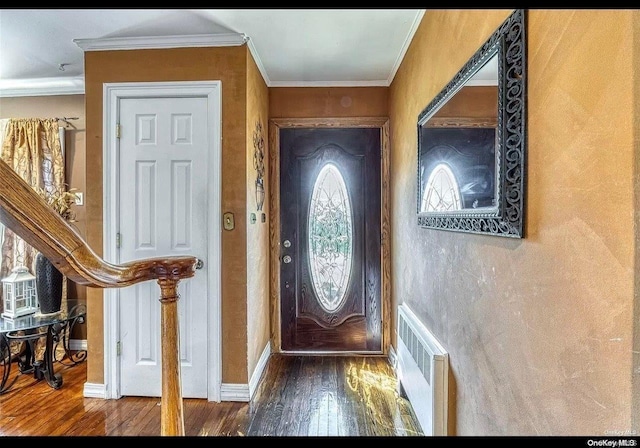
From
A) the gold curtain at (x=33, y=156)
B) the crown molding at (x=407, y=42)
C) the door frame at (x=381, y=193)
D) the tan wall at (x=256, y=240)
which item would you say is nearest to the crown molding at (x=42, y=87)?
the gold curtain at (x=33, y=156)

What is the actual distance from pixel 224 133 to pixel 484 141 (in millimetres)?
1526

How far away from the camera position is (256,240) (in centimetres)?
→ 238

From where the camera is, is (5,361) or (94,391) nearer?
(94,391)

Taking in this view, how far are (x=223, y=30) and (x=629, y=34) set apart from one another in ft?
6.44

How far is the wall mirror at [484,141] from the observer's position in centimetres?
93

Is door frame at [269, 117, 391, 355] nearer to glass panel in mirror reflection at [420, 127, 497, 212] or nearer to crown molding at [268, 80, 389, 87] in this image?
crown molding at [268, 80, 389, 87]

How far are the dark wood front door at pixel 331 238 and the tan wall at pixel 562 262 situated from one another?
1.55 metres

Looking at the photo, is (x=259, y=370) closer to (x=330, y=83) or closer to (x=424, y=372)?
(x=424, y=372)

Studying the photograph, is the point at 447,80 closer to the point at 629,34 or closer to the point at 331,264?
the point at 629,34

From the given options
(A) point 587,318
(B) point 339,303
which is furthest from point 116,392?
(A) point 587,318

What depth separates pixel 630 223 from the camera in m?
0.61

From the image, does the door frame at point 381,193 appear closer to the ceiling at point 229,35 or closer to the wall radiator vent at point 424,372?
the ceiling at point 229,35

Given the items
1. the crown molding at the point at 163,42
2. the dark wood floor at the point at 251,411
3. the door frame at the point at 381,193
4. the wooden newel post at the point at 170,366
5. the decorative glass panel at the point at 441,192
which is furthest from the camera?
the door frame at the point at 381,193
